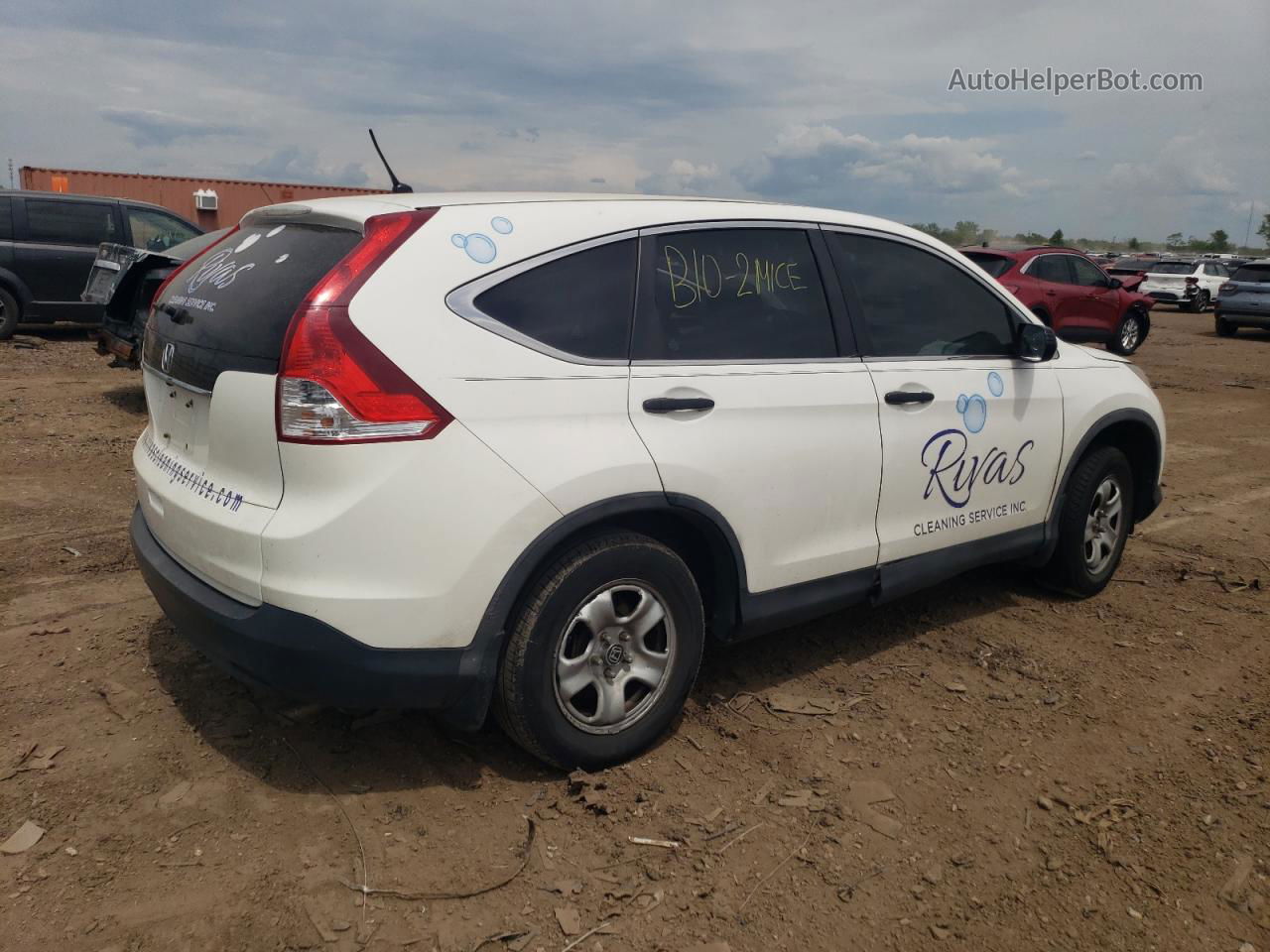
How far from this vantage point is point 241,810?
2861 millimetres

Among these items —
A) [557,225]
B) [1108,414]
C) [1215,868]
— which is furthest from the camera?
[1108,414]

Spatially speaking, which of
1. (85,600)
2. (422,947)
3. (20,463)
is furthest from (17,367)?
(422,947)

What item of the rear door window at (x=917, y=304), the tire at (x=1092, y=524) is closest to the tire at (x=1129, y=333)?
the tire at (x=1092, y=524)

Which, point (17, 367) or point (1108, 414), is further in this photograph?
point (17, 367)

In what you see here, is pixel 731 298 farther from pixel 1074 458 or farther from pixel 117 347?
pixel 117 347

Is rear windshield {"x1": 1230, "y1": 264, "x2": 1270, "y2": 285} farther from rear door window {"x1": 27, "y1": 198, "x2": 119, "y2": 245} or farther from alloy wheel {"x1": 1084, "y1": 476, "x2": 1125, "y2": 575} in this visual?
rear door window {"x1": 27, "y1": 198, "x2": 119, "y2": 245}

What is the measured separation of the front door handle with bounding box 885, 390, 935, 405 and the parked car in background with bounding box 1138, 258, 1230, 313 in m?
26.6

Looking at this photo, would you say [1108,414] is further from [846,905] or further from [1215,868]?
[846,905]

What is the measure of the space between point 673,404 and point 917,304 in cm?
145

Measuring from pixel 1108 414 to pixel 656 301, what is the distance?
8.61ft

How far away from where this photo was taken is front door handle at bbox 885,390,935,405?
369 cm

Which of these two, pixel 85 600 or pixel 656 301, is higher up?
pixel 656 301

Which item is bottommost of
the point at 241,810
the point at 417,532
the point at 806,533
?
the point at 241,810

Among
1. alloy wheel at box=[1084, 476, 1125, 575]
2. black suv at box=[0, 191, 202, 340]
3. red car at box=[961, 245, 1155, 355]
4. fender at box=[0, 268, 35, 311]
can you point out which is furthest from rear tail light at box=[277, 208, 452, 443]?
red car at box=[961, 245, 1155, 355]
